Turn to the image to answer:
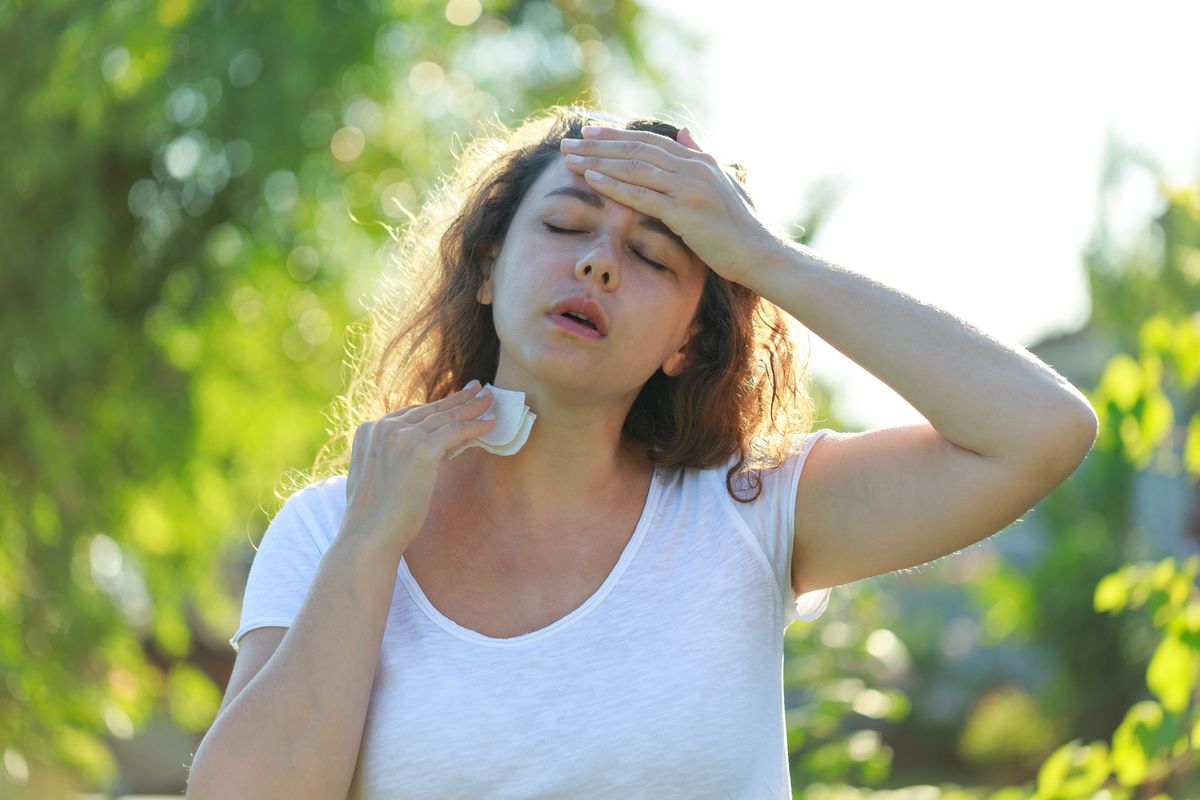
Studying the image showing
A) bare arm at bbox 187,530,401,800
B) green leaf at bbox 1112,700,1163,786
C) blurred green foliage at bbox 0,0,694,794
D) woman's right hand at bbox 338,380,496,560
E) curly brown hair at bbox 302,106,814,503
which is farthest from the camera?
blurred green foliage at bbox 0,0,694,794

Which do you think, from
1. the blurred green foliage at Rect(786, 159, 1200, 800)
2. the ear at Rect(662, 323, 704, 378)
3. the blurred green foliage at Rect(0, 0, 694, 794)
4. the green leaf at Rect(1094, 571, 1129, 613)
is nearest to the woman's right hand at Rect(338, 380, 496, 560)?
the ear at Rect(662, 323, 704, 378)

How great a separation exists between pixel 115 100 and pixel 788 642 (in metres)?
4.12

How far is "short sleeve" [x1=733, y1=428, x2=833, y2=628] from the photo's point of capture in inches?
72.7

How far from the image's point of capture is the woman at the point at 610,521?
64.7 inches

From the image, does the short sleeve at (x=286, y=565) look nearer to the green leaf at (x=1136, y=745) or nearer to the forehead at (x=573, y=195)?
the forehead at (x=573, y=195)

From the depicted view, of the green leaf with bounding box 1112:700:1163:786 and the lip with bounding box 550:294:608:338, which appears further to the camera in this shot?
the green leaf with bounding box 1112:700:1163:786

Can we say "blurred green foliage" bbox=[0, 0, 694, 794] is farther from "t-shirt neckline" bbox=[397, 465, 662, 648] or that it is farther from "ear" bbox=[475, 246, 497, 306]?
"t-shirt neckline" bbox=[397, 465, 662, 648]

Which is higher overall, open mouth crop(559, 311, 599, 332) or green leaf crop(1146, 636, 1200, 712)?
open mouth crop(559, 311, 599, 332)

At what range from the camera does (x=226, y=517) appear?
6.88 m

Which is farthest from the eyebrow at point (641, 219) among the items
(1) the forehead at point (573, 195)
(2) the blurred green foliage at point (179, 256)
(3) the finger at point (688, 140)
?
(2) the blurred green foliage at point (179, 256)

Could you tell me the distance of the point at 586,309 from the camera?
182 cm

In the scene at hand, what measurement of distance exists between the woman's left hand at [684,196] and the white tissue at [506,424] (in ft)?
1.06

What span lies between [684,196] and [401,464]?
1.72ft

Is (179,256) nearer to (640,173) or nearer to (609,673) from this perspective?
(640,173)
